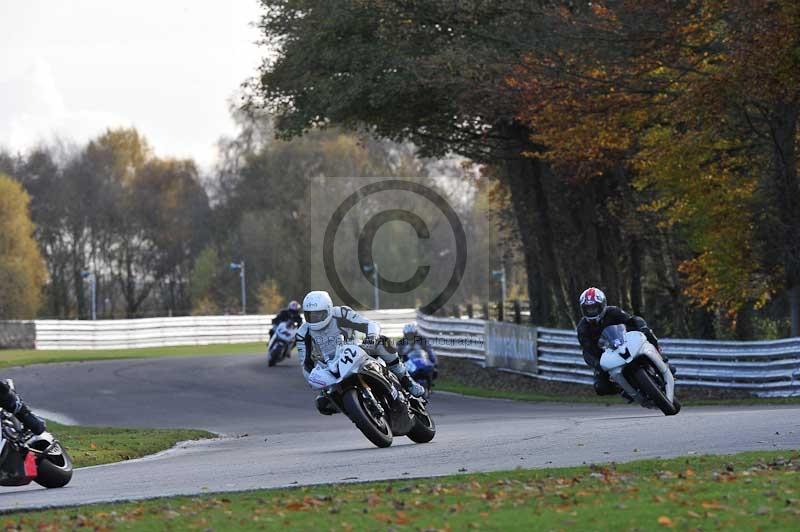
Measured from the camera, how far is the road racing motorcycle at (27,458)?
12.1 meters

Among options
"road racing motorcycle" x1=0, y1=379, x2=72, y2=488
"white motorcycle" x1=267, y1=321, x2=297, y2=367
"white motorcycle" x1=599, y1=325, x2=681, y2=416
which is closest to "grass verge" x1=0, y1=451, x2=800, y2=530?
"road racing motorcycle" x1=0, y1=379, x2=72, y2=488

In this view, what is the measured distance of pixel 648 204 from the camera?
3366 centimetres

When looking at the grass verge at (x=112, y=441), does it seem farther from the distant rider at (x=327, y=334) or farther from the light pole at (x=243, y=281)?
the light pole at (x=243, y=281)

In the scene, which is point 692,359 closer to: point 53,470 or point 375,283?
point 53,470

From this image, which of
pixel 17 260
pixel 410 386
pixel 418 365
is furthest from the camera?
pixel 17 260

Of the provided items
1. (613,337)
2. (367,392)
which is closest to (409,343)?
(613,337)

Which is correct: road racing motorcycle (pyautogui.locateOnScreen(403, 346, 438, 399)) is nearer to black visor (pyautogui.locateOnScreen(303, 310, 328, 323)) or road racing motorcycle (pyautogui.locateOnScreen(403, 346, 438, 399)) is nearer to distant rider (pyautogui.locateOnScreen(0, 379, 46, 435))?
black visor (pyautogui.locateOnScreen(303, 310, 328, 323))

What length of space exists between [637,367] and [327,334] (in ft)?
13.3

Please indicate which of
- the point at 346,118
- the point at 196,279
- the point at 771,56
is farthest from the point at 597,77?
the point at 196,279

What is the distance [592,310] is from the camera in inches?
691

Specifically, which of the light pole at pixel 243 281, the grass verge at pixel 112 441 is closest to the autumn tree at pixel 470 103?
the grass verge at pixel 112 441

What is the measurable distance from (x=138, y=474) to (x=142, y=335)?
44.0 m

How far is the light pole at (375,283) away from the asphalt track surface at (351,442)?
5116cm

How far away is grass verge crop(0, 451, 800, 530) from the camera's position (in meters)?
8.86
